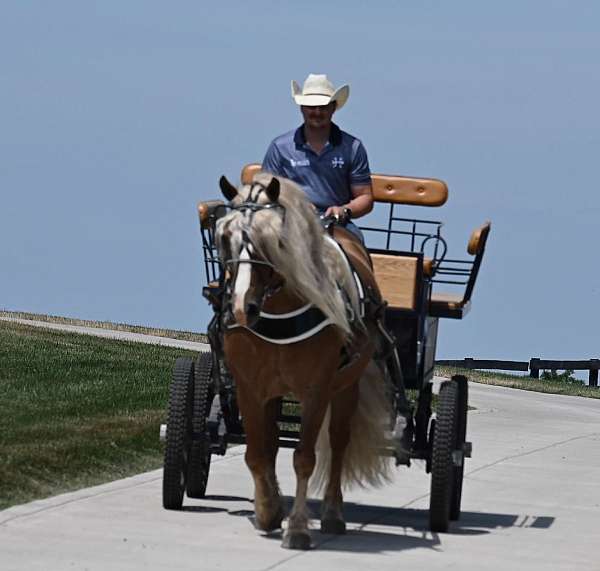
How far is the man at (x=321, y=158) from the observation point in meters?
10.4

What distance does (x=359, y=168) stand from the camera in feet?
34.1

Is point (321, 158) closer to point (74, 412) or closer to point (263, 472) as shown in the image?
point (263, 472)

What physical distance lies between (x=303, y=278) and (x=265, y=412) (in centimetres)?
106

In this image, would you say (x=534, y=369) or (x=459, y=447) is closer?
(x=459, y=447)

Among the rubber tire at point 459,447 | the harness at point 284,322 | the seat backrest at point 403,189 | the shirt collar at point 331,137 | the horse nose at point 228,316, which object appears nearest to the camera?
the horse nose at point 228,316

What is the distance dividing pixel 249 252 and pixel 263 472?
1.43 m

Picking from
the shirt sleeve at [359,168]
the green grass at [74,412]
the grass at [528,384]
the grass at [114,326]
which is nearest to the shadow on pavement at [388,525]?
the green grass at [74,412]

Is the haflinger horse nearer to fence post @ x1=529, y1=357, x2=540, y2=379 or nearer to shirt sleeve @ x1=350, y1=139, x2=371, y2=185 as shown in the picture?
shirt sleeve @ x1=350, y1=139, x2=371, y2=185

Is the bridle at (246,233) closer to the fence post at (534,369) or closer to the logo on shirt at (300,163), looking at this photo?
the logo on shirt at (300,163)

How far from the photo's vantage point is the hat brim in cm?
1032

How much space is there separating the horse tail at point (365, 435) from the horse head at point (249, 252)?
1615 millimetres

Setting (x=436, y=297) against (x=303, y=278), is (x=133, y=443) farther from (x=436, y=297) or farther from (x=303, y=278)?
(x=303, y=278)

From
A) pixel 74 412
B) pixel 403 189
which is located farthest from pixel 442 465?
pixel 74 412

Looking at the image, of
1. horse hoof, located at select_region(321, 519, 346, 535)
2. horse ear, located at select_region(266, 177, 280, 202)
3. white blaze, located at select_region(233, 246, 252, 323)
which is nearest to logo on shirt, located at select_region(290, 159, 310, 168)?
horse ear, located at select_region(266, 177, 280, 202)
